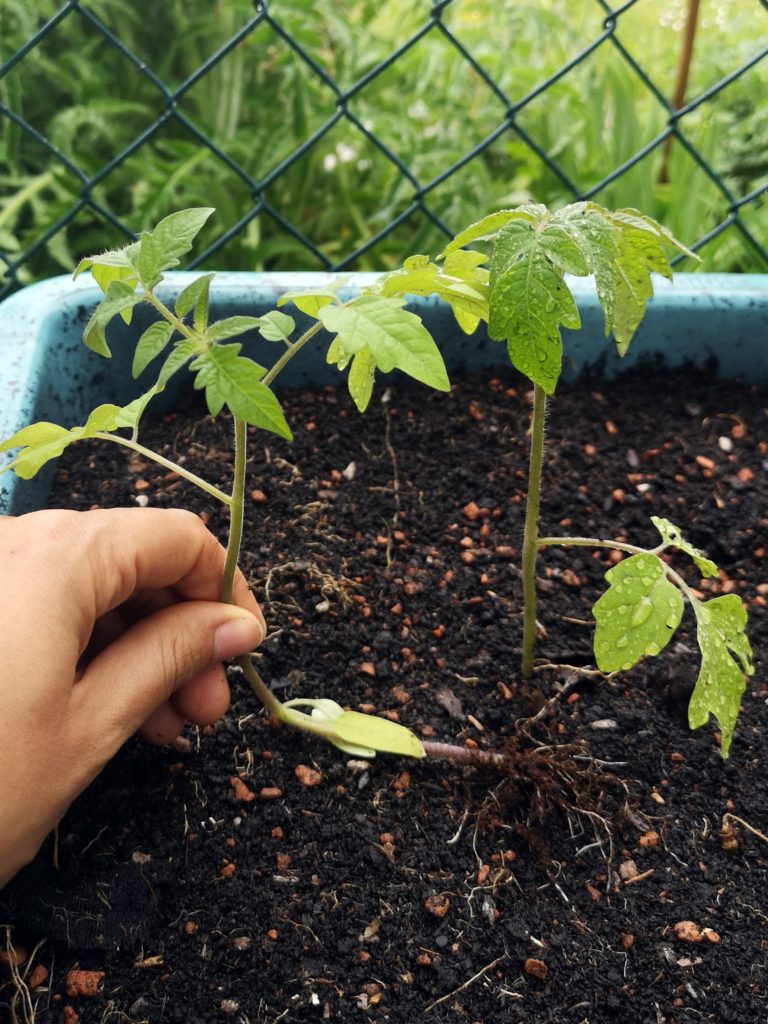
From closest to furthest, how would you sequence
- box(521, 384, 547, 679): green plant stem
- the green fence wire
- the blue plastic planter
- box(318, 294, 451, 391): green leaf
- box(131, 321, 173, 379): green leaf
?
box(318, 294, 451, 391): green leaf, box(131, 321, 173, 379): green leaf, box(521, 384, 547, 679): green plant stem, the blue plastic planter, the green fence wire

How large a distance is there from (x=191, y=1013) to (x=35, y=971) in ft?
0.53

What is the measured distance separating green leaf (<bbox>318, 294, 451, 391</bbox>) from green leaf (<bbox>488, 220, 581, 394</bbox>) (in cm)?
8

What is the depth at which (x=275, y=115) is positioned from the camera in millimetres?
2084

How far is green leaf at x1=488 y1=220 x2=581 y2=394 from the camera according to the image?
30.0 inches

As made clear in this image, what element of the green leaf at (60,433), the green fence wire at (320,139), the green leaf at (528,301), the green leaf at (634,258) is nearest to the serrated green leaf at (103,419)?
the green leaf at (60,433)

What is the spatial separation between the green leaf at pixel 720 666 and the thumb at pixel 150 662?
0.43 meters

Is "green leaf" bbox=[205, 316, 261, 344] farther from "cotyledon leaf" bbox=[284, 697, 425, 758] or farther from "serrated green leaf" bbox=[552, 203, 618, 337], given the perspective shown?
"cotyledon leaf" bbox=[284, 697, 425, 758]

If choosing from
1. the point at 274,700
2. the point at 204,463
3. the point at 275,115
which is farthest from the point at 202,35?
the point at 274,700

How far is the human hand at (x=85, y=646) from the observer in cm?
79

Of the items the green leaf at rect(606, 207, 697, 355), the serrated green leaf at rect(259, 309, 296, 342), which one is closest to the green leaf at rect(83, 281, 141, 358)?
the serrated green leaf at rect(259, 309, 296, 342)

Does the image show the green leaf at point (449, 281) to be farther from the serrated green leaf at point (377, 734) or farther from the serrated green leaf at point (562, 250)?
the serrated green leaf at point (377, 734)

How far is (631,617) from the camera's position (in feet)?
2.82

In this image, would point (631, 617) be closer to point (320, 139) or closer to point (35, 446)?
point (35, 446)

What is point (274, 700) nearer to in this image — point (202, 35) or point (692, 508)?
point (692, 508)
